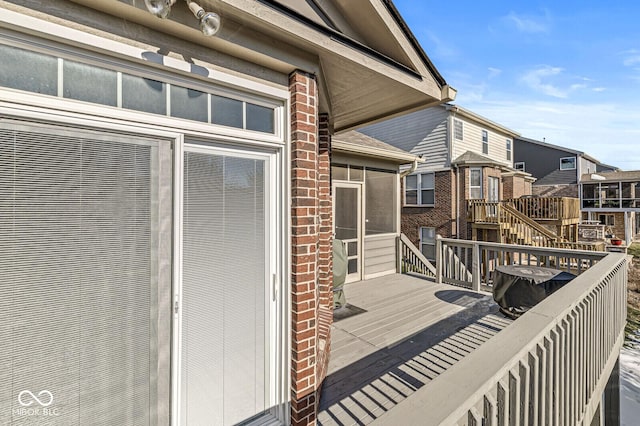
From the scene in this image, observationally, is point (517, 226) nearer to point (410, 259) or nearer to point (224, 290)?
point (410, 259)

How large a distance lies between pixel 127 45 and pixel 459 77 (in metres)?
20.4

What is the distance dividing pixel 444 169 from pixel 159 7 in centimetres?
1330

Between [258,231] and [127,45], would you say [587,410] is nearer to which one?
[258,231]

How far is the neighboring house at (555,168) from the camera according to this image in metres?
23.3

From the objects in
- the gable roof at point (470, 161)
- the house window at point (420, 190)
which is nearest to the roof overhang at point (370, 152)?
the gable roof at point (470, 161)

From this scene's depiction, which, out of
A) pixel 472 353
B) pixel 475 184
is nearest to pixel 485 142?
pixel 475 184

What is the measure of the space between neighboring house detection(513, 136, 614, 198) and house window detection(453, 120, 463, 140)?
14.8m

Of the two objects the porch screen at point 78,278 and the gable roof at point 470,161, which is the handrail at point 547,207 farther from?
the porch screen at point 78,278

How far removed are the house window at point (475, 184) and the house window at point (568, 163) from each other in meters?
15.7

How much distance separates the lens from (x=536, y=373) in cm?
166

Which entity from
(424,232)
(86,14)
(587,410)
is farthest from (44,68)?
(424,232)

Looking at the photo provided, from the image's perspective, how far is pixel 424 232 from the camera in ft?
46.3

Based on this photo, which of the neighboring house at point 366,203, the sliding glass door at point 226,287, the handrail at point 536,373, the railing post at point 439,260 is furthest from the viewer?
the neighboring house at point 366,203

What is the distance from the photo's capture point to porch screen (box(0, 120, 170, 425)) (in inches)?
58.1
